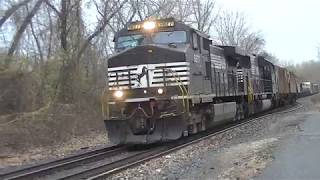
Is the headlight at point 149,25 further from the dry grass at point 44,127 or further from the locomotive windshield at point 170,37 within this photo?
the dry grass at point 44,127

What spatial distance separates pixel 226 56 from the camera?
23391mm

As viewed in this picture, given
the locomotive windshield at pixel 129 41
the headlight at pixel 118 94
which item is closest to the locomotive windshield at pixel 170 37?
the locomotive windshield at pixel 129 41

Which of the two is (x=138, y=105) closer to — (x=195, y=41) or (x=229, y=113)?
(x=195, y=41)

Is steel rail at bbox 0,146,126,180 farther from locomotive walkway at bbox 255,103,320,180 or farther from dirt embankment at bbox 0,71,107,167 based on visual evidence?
locomotive walkway at bbox 255,103,320,180

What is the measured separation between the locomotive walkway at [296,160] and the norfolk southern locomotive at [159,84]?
3.58 metres

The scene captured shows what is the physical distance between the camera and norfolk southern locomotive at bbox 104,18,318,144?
1569 cm

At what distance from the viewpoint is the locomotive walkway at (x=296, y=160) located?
29.9ft

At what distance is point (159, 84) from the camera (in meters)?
15.9

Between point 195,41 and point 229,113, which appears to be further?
point 229,113

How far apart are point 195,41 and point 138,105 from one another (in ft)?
11.2

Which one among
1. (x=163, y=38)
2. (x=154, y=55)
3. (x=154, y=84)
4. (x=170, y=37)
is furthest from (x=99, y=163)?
(x=170, y=37)

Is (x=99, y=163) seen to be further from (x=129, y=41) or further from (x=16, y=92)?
(x=16, y=92)

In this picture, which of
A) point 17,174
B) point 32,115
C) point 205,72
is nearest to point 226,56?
point 205,72

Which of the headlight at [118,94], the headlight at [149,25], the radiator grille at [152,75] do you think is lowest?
the headlight at [118,94]
